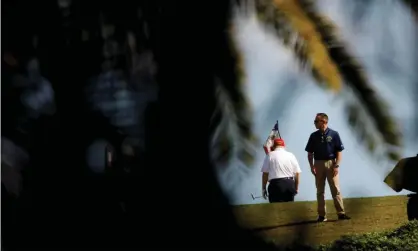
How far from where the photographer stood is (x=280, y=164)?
197cm

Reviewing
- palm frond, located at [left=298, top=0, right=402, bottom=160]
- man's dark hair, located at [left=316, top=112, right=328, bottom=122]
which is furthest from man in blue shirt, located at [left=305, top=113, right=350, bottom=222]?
palm frond, located at [left=298, top=0, right=402, bottom=160]

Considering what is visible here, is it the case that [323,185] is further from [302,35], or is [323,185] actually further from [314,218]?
[302,35]

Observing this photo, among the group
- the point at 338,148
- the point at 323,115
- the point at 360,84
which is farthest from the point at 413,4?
the point at 338,148

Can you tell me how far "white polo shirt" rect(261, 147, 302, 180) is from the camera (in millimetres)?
1897

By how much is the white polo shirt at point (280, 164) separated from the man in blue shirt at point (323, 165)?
63 millimetres

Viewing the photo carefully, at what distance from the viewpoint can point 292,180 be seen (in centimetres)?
211

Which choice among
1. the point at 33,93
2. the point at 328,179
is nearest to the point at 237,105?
the point at 33,93

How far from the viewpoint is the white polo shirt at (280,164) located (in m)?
1.90

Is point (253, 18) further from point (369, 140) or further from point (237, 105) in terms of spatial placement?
point (369, 140)

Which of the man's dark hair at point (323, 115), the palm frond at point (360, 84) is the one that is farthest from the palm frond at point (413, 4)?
the man's dark hair at point (323, 115)

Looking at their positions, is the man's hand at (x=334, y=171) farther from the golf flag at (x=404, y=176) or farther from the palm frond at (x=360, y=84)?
the palm frond at (x=360, y=84)

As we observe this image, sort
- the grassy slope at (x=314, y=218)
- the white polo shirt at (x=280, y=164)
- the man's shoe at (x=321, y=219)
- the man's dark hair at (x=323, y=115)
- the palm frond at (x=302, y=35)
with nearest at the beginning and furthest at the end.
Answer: the palm frond at (x=302, y=35) < the man's dark hair at (x=323, y=115) < the white polo shirt at (x=280, y=164) < the grassy slope at (x=314, y=218) < the man's shoe at (x=321, y=219)

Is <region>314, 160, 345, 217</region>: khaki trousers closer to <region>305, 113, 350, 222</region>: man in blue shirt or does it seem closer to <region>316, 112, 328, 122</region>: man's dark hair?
<region>305, 113, 350, 222</region>: man in blue shirt

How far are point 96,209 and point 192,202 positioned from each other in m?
0.30
